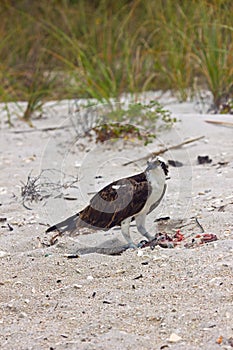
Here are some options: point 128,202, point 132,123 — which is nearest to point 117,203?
point 128,202

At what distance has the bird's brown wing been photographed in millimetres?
3158

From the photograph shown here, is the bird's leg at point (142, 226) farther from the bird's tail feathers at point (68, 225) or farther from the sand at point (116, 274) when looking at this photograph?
the bird's tail feathers at point (68, 225)

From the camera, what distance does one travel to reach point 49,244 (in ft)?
11.3

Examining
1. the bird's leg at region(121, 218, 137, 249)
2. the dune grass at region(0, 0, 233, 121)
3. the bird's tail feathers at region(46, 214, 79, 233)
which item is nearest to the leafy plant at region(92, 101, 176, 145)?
the dune grass at region(0, 0, 233, 121)

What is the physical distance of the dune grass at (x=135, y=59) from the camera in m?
5.95

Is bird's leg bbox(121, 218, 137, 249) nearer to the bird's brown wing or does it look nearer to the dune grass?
the bird's brown wing

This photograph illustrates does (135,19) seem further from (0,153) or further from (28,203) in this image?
(28,203)

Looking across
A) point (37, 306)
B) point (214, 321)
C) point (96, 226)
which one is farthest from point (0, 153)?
point (214, 321)

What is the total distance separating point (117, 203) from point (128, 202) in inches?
2.5

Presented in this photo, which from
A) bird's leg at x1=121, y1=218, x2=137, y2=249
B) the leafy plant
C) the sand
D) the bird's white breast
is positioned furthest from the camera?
the leafy plant

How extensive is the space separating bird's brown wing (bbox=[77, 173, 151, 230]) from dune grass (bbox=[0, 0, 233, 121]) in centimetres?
266

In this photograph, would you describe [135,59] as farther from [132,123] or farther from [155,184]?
[155,184]

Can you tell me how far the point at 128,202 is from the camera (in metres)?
3.18

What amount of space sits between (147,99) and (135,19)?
1970 mm
